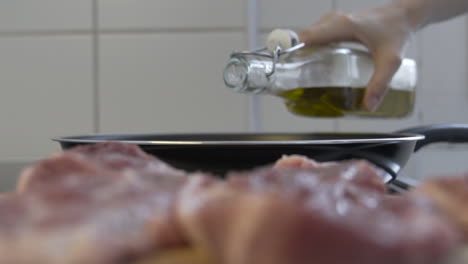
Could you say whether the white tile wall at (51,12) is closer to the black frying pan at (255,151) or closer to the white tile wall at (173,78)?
the white tile wall at (173,78)

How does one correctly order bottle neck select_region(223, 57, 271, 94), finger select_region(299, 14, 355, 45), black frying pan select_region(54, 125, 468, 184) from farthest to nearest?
finger select_region(299, 14, 355, 45) < bottle neck select_region(223, 57, 271, 94) < black frying pan select_region(54, 125, 468, 184)

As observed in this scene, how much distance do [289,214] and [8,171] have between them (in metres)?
1.06

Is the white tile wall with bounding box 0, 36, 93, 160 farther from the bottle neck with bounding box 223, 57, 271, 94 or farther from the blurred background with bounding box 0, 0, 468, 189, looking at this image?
the bottle neck with bounding box 223, 57, 271, 94

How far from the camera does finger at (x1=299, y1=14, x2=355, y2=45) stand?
752 millimetres

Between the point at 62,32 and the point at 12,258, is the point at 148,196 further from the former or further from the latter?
the point at 62,32

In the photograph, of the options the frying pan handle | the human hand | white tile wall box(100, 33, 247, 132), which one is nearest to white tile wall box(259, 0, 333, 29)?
white tile wall box(100, 33, 247, 132)

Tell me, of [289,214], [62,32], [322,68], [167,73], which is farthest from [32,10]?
[289,214]

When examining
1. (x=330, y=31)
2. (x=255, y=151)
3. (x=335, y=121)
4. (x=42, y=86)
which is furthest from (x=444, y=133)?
(x=42, y=86)

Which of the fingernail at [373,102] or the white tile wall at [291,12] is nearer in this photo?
the fingernail at [373,102]

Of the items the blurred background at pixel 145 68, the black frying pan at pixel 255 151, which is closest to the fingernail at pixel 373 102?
the black frying pan at pixel 255 151

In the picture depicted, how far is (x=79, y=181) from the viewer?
26cm

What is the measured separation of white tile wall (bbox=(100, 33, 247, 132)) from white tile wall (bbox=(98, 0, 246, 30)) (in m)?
0.03

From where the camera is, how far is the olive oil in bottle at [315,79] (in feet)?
2.10

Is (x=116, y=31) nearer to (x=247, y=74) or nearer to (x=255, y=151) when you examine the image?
(x=247, y=74)
